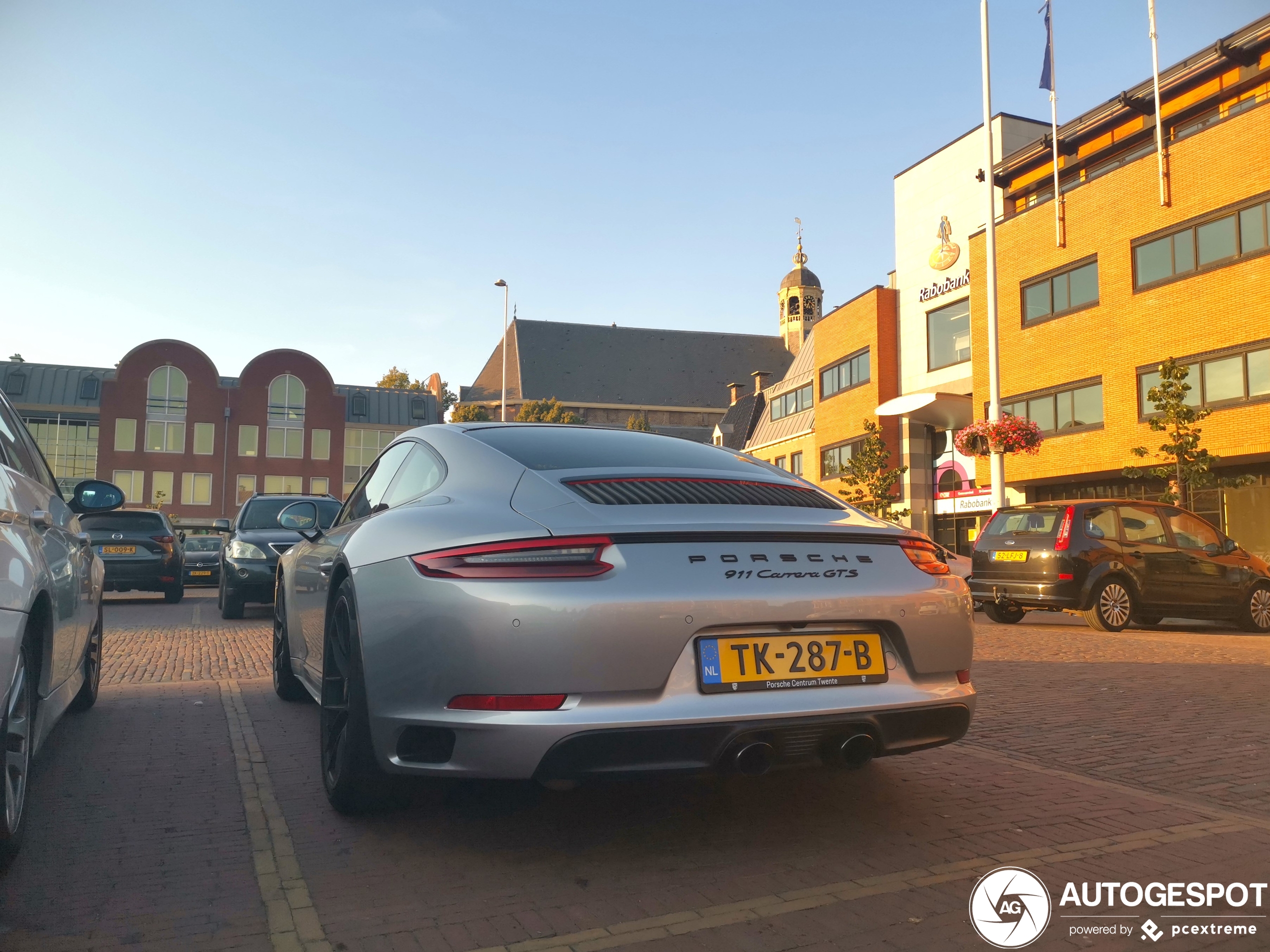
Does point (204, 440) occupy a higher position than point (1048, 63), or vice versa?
point (1048, 63)

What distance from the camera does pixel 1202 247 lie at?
23.9m

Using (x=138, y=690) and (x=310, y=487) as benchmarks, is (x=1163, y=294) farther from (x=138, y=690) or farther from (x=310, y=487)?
(x=310, y=487)

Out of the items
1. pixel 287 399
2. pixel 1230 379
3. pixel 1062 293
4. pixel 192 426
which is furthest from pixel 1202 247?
pixel 192 426

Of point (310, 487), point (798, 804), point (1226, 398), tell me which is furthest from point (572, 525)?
point (310, 487)

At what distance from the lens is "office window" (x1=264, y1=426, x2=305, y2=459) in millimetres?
63719

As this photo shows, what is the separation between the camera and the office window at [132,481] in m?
61.3

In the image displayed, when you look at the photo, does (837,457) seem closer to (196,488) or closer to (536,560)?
(196,488)

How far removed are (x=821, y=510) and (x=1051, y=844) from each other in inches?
51.9

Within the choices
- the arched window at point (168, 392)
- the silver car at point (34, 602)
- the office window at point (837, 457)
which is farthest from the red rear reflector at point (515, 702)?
the arched window at point (168, 392)

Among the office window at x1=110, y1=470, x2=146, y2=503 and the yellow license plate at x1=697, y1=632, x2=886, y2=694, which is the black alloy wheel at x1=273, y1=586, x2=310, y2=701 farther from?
the office window at x1=110, y1=470, x2=146, y2=503

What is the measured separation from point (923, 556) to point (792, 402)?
4897cm

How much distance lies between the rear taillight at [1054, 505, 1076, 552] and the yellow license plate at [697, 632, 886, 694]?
9459mm

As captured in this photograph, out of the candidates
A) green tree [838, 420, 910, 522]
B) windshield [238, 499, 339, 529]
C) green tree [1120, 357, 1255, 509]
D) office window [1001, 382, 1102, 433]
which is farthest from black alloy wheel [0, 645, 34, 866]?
green tree [838, 420, 910, 522]

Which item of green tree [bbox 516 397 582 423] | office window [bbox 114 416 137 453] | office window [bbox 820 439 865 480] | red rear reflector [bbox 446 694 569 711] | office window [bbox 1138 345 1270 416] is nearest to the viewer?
red rear reflector [bbox 446 694 569 711]
